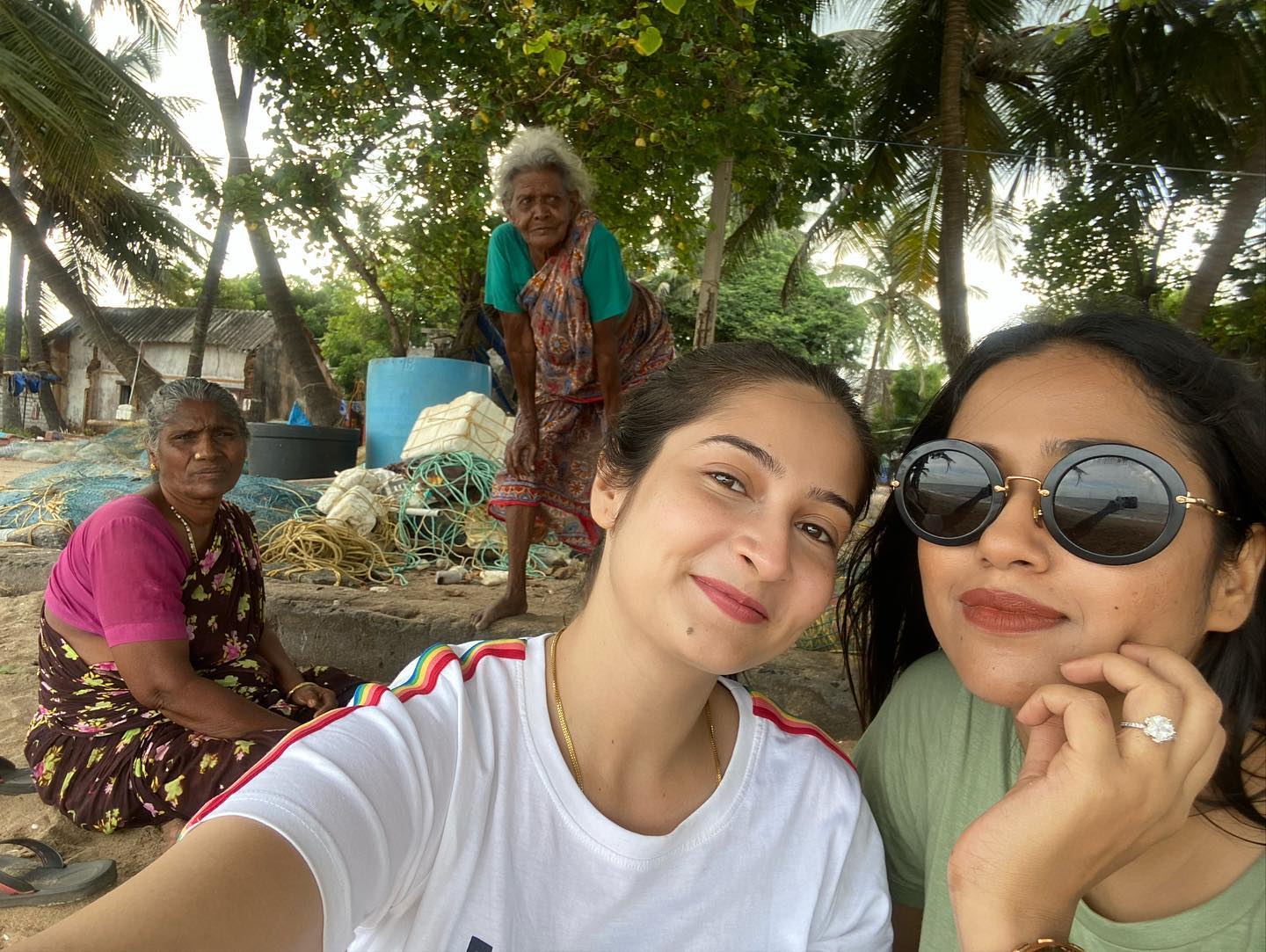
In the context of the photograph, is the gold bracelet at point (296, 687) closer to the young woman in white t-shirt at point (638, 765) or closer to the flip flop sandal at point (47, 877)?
the flip flop sandal at point (47, 877)

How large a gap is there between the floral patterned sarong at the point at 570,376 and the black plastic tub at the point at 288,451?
5512mm

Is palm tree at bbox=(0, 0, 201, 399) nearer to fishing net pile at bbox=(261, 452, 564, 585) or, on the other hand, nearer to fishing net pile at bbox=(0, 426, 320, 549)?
fishing net pile at bbox=(0, 426, 320, 549)

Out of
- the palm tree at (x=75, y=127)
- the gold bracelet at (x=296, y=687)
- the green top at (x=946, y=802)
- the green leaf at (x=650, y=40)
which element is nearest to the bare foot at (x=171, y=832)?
the gold bracelet at (x=296, y=687)

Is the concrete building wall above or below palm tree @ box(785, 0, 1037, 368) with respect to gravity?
below

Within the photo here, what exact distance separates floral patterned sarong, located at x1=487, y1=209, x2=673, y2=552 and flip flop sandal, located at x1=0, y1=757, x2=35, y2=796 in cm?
205

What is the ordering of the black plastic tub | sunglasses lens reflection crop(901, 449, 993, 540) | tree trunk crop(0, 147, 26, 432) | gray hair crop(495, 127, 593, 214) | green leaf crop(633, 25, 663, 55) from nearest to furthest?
sunglasses lens reflection crop(901, 449, 993, 540), green leaf crop(633, 25, 663, 55), gray hair crop(495, 127, 593, 214), the black plastic tub, tree trunk crop(0, 147, 26, 432)

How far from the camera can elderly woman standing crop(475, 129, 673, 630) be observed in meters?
3.57

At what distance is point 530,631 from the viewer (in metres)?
3.84

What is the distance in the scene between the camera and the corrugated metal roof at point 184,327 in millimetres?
26922

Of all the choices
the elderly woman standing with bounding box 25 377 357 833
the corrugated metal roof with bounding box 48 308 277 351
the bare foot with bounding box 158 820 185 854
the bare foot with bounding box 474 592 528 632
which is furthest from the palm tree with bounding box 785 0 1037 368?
the corrugated metal roof with bounding box 48 308 277 351

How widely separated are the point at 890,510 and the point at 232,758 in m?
2.15

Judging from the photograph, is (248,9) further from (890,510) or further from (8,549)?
(890,510)

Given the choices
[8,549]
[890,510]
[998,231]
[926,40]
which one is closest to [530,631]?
[890,510]

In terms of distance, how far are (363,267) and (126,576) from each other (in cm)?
782
